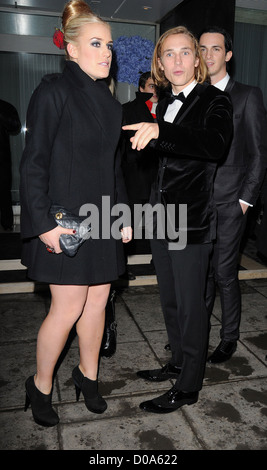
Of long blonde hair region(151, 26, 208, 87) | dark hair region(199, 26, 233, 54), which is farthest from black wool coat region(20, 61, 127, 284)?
dark hair region(199, 26, 233, 54)

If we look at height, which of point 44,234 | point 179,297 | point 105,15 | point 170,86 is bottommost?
point 179,297

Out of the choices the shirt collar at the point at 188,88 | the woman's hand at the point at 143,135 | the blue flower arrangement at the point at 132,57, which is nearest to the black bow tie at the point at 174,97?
the shirt collar at the point at 188,88

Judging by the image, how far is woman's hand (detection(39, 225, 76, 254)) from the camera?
2008 mm

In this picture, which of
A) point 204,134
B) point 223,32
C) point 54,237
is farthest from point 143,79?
point 54,237

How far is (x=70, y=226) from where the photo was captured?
202 centimetres

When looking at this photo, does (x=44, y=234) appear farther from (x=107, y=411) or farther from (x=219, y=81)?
(x=219, y=81)

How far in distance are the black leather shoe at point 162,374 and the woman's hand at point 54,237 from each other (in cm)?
132

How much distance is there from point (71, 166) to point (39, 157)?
159 millimetres

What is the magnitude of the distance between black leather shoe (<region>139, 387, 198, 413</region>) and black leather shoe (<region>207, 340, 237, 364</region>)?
1.93 feet

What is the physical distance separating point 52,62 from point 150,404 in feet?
25.2

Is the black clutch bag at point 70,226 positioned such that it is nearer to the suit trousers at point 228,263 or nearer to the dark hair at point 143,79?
the suit trousers at point 228,263

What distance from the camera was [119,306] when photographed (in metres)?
4.16

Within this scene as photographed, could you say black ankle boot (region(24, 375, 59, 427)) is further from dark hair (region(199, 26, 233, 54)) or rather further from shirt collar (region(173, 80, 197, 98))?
dark hair (region(199, 26, 233, 54))

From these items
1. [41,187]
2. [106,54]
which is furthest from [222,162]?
[41,187]
